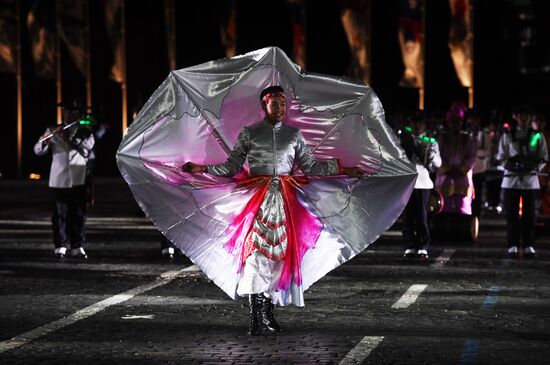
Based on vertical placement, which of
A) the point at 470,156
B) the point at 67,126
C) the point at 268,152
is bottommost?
the point at 470,156

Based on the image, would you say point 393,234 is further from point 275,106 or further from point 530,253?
point 275,106

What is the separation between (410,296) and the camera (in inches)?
578

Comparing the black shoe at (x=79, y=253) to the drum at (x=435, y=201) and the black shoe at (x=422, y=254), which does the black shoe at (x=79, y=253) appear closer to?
the black shoe at (x=422, y=254)

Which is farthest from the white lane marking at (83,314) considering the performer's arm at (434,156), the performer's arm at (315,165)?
the performer's arm at (434,156)

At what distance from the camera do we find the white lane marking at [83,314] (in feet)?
37.5

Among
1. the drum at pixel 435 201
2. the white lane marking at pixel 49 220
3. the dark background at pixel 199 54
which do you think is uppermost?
the dark background at pixel 199 54

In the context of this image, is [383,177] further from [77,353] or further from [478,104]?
[478,104]

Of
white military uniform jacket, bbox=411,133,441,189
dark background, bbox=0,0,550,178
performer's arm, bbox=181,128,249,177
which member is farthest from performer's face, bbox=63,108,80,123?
dark background, bbox=0,0,550,178

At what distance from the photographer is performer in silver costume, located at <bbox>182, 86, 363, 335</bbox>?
11875 mm

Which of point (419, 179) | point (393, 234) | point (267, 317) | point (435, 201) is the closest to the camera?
point (267, 317)

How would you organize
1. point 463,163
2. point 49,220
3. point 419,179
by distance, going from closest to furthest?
point 419,179, point 463,163, point 49,220

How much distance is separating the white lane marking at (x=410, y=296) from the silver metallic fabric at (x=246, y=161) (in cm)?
129

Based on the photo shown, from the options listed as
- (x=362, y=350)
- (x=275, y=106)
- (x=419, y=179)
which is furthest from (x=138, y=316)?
(x=419, y=179)

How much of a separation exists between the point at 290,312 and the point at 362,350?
2413mm
